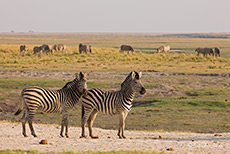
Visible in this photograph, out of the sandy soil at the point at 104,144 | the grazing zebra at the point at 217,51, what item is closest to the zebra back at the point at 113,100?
the sandy soil at the point at 104,144

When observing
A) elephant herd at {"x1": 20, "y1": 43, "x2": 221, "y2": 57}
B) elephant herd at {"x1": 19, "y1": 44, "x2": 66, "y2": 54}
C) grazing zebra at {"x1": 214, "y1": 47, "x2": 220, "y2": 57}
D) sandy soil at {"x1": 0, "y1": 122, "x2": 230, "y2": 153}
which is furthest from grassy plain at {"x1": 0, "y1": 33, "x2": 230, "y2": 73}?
sandy soil at {"x1": 0, "y1": 122, "x2": 230, "y2": 153}

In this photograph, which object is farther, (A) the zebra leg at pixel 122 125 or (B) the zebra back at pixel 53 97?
(A) the zebra leg at pixel 122 125

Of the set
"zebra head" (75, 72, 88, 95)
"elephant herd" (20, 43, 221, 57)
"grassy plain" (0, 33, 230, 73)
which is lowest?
"grassy plain" (0, 33, 230, 73)

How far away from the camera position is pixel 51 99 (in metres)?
11.7

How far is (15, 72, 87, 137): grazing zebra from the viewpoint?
1134 centimetres

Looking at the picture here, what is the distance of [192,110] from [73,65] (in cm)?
2339

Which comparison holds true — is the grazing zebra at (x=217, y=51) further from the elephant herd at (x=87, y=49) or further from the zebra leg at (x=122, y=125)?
the zebra leg at (x=122, y=125)

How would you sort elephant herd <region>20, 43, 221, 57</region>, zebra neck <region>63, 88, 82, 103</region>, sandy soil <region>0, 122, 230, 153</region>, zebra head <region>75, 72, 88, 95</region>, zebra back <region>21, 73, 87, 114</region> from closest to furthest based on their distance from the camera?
sandy soil <region>0, 122, 230, 153</region> → zebra back <region>21, 73, 87, 114</region> → zebra head <region>75, 72, 88, 95</region> → zebra neck <region>63, 88, 82, 103</region> → elephant herd <region>20, 43, 221, 57</region>

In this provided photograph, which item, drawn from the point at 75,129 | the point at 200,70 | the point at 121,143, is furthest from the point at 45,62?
the point at 121,143

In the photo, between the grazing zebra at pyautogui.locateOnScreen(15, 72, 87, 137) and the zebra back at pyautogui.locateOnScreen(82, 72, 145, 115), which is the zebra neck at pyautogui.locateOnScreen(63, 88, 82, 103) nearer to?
the grazing zebra at pyautogui.locateOnScreen(15, 72, 87, 137)

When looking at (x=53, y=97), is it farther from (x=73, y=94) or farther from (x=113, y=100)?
(x=113, y=100)

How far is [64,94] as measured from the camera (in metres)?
12.0

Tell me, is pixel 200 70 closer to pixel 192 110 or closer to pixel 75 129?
pixel 192 110

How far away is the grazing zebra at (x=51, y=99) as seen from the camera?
11344 mm
